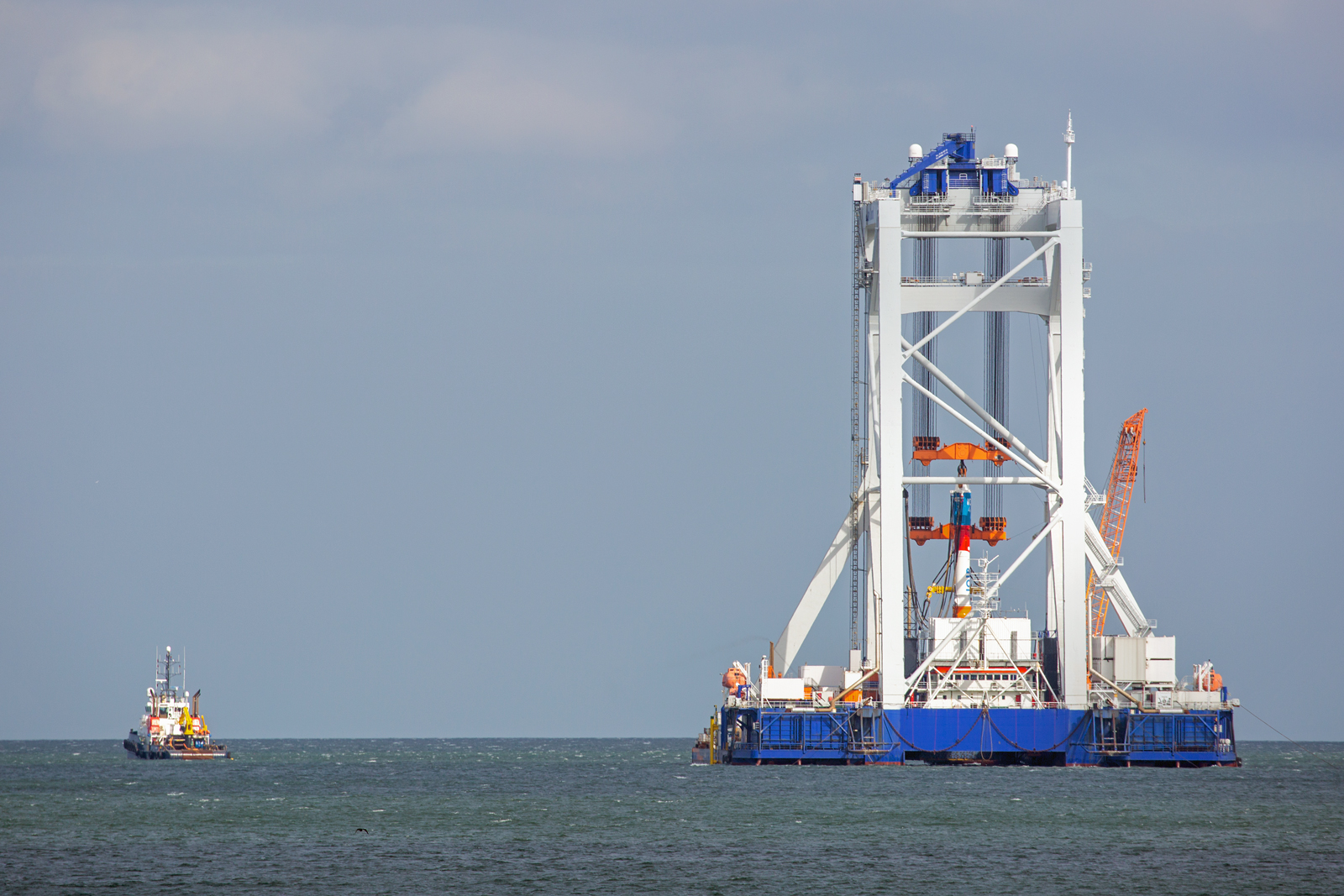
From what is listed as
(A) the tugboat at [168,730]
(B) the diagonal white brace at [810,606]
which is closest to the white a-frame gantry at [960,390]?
(B) the diagonal white brace at [810,606]

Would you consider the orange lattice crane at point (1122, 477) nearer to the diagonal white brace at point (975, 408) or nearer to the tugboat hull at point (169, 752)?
the diagonal white brace at point (975, 408)

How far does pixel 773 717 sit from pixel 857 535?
10048 mm

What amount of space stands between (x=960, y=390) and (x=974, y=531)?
20.5 feet

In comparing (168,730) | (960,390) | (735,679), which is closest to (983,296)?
(960,390)

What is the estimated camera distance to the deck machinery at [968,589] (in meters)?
73.7

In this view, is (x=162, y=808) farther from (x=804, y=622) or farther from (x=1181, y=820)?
(x=1181, y=820)

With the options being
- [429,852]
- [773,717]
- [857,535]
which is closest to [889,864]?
[429,852]

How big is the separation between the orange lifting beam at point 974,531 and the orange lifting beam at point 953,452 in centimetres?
269

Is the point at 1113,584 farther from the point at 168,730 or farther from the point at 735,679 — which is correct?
the point at 168,730

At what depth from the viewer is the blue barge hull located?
72938mm

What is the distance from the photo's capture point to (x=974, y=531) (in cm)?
8062

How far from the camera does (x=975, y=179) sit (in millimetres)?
78500

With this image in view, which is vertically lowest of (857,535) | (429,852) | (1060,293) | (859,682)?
(429,852)

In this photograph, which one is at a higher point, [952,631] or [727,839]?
[952,631]
